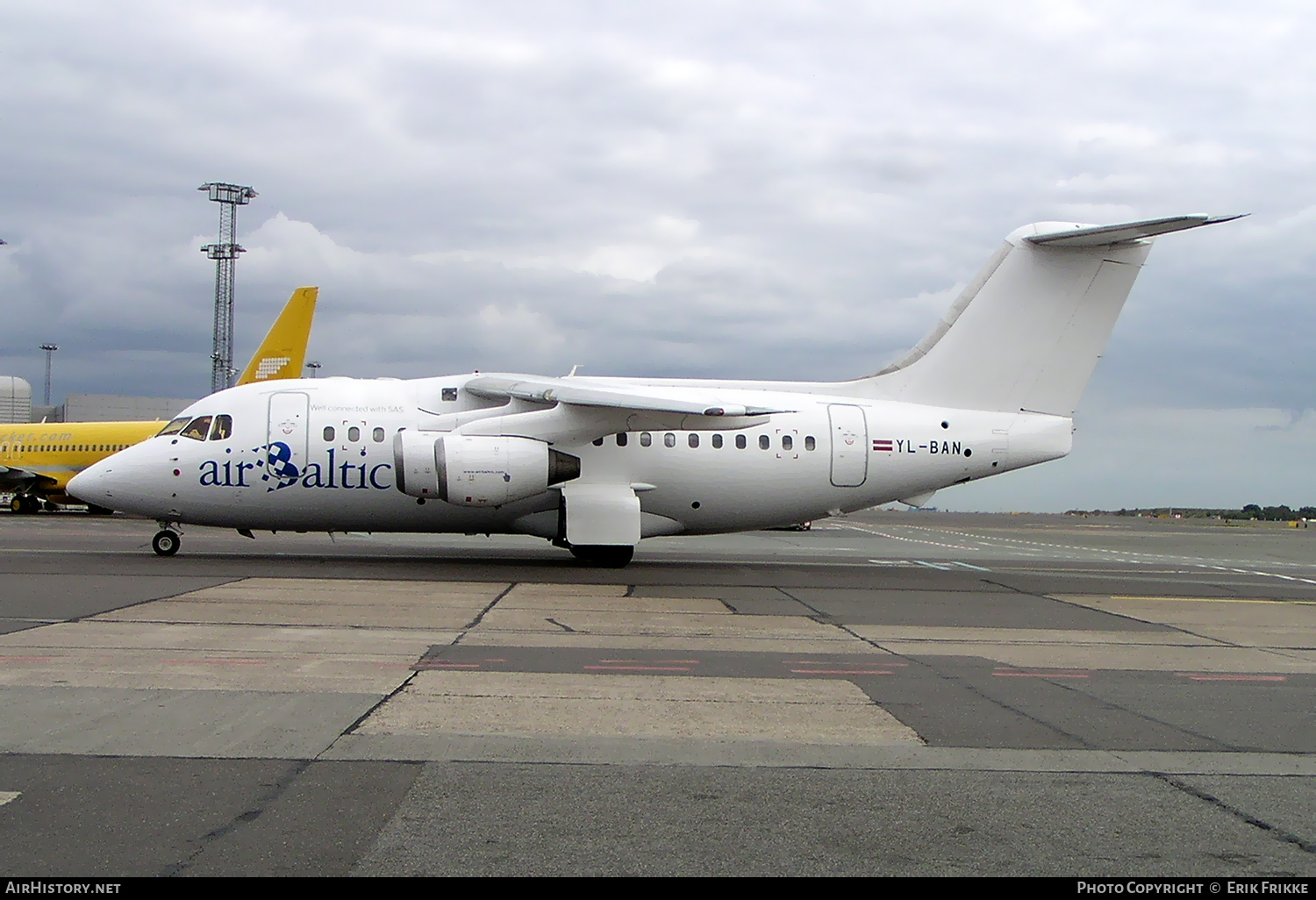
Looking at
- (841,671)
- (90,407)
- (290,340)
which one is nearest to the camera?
(841,671)

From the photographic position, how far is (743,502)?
20125 mm

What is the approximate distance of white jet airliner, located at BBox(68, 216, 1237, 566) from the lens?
1858cm

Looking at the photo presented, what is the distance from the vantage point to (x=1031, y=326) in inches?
800

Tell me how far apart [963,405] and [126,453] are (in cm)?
1597

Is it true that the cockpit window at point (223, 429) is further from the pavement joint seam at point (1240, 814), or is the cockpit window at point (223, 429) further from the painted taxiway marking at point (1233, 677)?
the pavement joint seam at point (1240, 814)

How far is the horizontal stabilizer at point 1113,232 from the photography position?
1786cm

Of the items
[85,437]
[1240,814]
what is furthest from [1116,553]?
[85,437]

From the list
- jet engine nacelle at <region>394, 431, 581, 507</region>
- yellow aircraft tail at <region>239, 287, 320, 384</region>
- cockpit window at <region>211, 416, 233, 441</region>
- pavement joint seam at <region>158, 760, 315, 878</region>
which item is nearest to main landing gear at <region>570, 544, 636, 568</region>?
jet engine nacelle at <region>394, 431, 581, 507</region>

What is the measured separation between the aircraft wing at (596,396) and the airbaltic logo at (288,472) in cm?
247

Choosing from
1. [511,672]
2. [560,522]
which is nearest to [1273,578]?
[560,522]

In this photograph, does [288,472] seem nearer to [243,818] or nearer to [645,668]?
[645,668]

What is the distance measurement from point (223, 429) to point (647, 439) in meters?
7.84

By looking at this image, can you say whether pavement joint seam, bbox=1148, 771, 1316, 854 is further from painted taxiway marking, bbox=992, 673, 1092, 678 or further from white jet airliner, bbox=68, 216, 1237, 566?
white jet airliner, bbox=68, 216, 1237, 566

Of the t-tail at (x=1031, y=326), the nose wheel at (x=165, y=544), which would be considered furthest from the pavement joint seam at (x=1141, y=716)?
the nose wheel at (x=165, y=544)
